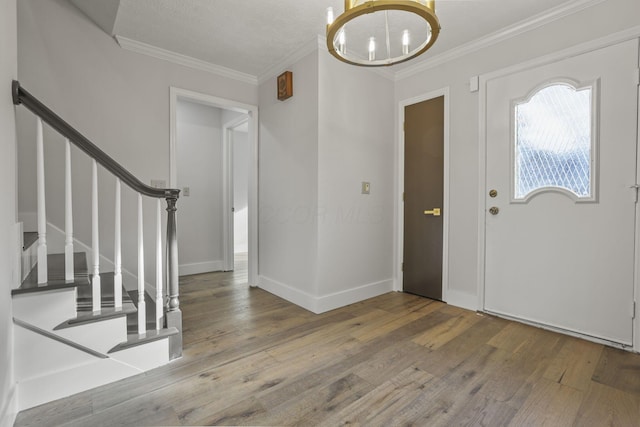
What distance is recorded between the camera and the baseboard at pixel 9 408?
1.26 m

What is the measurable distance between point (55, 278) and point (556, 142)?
351 cm

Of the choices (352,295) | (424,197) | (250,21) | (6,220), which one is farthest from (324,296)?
(250,21)

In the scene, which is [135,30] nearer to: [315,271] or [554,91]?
[315,271]

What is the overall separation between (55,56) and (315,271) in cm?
284

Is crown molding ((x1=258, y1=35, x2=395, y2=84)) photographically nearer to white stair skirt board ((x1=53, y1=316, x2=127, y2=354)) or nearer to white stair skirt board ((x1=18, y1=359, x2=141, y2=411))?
white stair skirt board ((x1=53, y1=316, x2=127, y2=354))

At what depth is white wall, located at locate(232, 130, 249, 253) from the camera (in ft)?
19.1

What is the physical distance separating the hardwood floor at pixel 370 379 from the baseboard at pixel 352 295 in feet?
0.68

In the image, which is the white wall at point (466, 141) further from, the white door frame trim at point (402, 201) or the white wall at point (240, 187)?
the white wall at point (240, 187)

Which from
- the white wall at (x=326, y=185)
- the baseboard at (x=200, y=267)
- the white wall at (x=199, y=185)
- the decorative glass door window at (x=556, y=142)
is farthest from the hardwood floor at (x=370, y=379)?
the white wall at (x=199, y=185)

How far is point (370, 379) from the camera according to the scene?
173cm

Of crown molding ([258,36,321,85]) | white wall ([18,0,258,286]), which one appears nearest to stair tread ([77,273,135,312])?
white wall ([18,0,258,286])

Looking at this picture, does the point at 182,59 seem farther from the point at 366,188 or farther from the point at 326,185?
the point at 366,188

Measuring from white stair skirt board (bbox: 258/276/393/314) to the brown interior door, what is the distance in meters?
0.36

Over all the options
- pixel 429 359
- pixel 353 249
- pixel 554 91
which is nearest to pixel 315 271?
pixel 353 249
